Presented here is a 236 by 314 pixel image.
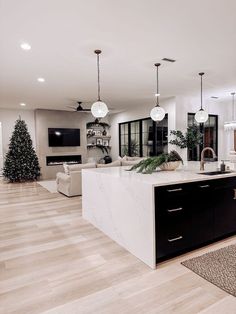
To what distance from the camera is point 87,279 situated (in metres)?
2.23

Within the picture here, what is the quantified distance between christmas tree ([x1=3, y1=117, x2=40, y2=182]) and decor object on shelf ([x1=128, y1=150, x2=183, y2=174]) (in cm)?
611

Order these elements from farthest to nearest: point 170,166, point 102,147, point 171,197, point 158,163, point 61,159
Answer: point 102,147 → point 61,159 → point 170,166 → point 158,163 → point 171,197

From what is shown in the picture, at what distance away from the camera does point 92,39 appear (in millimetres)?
3184

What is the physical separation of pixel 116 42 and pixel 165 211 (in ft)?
8.14

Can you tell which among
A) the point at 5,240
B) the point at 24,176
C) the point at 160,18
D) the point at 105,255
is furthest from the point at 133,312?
the point at 24,176

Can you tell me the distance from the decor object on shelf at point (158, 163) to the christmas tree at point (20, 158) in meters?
6.11

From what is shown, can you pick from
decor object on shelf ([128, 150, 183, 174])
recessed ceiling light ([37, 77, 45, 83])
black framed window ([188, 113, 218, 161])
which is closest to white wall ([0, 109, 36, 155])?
recessed ceiling light ([37, 77, 45, 83])

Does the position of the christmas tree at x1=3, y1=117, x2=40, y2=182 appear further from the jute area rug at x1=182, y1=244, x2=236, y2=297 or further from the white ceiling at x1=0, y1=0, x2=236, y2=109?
the jute area rug at x1=182, y1=244, x2=236, y2=297

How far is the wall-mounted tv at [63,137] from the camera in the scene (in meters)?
9.05

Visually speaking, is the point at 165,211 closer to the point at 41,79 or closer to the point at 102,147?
the point at 41,79

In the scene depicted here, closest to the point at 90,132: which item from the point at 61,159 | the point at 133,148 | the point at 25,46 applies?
the point at 61,159

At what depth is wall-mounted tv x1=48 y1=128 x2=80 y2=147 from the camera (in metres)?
9.05

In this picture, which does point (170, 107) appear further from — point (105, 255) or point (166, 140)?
point (105, 255)

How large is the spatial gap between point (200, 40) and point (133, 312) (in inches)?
136
